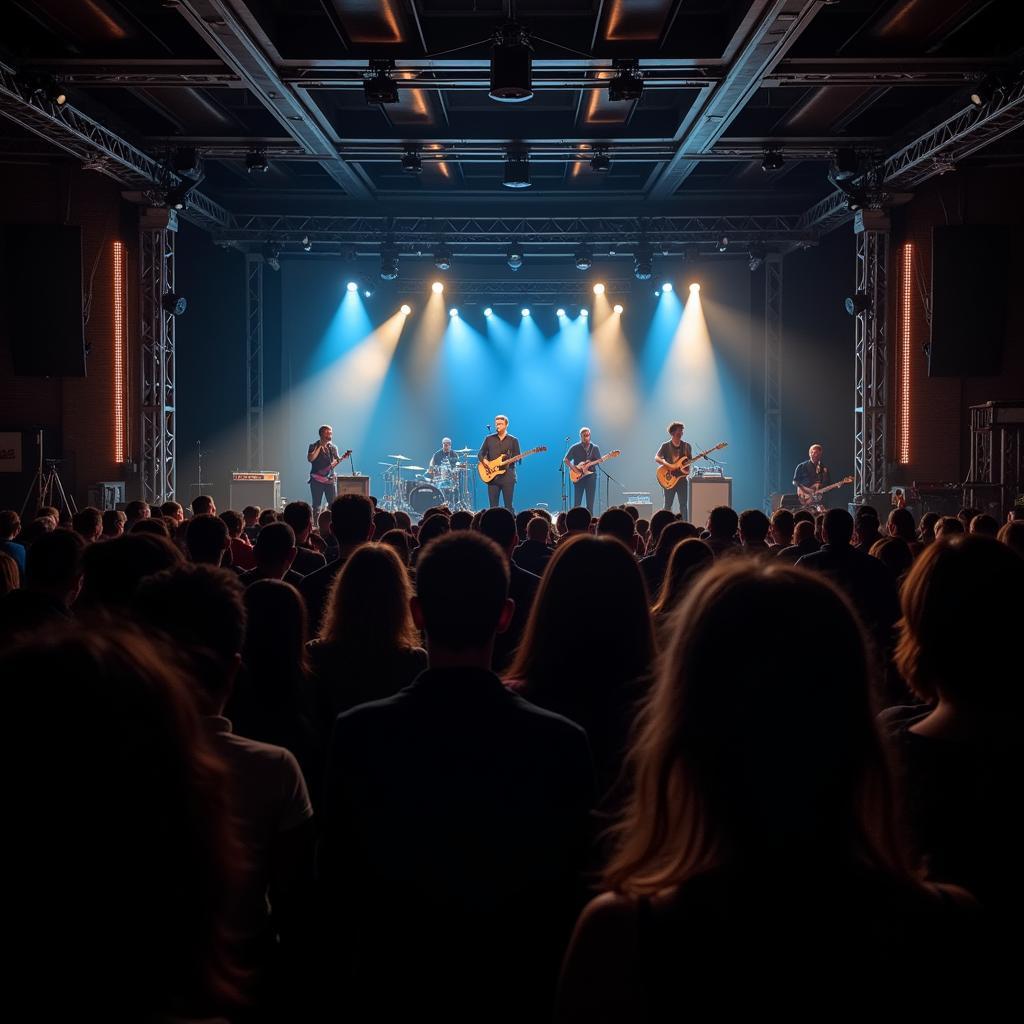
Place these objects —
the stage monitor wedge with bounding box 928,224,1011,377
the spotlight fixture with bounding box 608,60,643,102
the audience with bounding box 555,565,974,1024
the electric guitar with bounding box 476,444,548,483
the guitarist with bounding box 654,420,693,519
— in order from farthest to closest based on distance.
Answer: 1. the electric guitar with bounding box 476,444,548,483
2. the guitarist with bounding box 654,420,693,519
3. the stage monitor wedge with bounding box 928,224,1011,377
4. the spotlight fixture with bounding box 608,60,643,102
5. the audience with bounding box 555,565,974,1024

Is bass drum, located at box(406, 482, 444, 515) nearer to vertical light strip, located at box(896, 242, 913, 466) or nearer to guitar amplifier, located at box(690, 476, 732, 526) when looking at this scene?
guitar amplifier, located at box(690, 476, 732, 526)

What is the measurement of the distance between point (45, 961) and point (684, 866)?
2.19 ft

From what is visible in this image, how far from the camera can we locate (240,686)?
3.12m

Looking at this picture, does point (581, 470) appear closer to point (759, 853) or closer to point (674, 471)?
point (674, 471)

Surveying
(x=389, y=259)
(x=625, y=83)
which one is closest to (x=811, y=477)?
(x=625, y=83)

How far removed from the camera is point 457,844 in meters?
1.86

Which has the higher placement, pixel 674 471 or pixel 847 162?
pixel 847 162

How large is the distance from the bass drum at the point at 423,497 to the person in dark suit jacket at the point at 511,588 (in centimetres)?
1333

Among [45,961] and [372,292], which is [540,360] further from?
[45,961]

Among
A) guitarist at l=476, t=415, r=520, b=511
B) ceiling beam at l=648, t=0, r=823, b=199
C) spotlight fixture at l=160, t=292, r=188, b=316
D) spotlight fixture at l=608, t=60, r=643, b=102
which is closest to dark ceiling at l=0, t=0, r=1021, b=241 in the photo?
ceiling beam at l=648, t=0, r=823, b=199

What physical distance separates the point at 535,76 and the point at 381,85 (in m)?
1.87

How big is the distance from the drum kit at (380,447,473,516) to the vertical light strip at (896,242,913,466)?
8.03 meters

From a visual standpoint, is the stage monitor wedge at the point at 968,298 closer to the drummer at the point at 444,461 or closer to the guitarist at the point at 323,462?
the drummer at the point at 444,461

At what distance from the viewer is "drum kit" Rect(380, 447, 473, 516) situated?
776 inches
